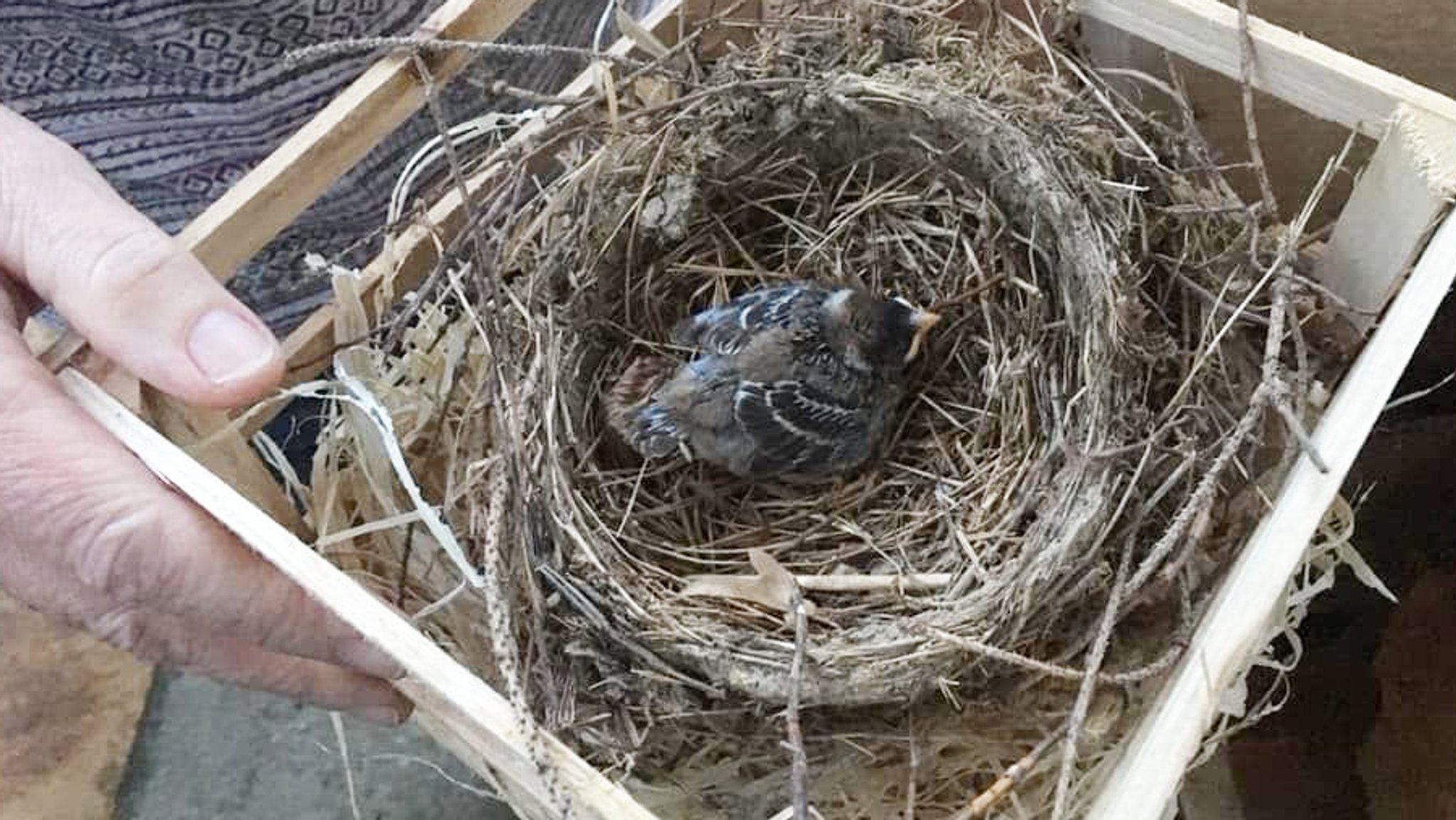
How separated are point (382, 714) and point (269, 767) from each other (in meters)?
0.61

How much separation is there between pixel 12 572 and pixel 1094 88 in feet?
2.69

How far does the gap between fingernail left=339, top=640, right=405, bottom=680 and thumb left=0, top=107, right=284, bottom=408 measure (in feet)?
0.56

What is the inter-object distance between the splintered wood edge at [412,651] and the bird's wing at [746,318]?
1.18ft

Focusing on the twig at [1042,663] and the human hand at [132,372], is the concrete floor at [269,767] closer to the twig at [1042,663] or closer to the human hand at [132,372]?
the human hand at [132,372]

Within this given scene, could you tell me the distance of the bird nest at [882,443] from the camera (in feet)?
3.06

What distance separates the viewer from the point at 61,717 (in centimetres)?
166

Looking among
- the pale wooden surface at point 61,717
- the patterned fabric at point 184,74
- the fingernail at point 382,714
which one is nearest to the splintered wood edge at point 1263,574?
the fingernail at point 382,714

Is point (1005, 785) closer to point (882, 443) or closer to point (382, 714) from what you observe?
point (882, 443)

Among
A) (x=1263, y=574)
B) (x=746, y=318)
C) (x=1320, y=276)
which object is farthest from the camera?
(x=746, y=318)

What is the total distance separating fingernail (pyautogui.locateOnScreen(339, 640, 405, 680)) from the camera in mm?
917

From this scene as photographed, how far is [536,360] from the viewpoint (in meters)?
1.06

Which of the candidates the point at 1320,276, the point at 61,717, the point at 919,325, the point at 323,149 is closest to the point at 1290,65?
the point at 1320,276

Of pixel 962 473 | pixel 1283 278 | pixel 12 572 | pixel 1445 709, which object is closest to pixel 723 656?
pixel 962 473

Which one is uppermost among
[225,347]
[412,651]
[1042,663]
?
[225,347]
